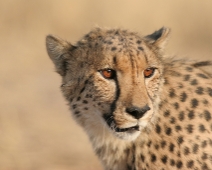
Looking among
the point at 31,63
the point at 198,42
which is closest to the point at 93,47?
the point at 31,63

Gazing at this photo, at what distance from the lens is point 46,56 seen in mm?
12711

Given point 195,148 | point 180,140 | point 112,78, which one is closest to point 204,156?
point 195,148

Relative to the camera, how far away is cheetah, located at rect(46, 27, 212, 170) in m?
4.57

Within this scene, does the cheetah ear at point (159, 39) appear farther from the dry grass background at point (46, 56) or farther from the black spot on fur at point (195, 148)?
the dry grass background at point (46, 56)

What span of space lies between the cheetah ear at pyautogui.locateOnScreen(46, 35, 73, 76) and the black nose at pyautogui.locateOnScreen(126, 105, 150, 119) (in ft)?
2.71

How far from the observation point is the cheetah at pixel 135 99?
457cm

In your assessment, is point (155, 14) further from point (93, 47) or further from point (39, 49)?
point (93, 47)

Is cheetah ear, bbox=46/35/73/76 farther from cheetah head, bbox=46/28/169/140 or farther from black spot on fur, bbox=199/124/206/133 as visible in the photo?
black spot on fur, bbox=199/124/206/133

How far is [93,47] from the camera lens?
4848mm

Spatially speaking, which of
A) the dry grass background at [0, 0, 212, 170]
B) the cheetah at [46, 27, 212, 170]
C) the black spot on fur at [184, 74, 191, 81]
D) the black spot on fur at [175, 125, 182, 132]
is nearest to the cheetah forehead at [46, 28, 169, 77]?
the cheetah at [46, 27, 212, 170]

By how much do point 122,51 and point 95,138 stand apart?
2.25 ft

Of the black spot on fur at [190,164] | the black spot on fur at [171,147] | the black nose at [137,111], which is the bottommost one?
the black spot on fur at [190,164]

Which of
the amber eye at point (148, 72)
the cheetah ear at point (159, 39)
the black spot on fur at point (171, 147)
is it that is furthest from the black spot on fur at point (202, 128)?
the cheetah ear at point (159, 39)

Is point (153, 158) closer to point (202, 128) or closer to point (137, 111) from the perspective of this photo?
point (202, 128)
